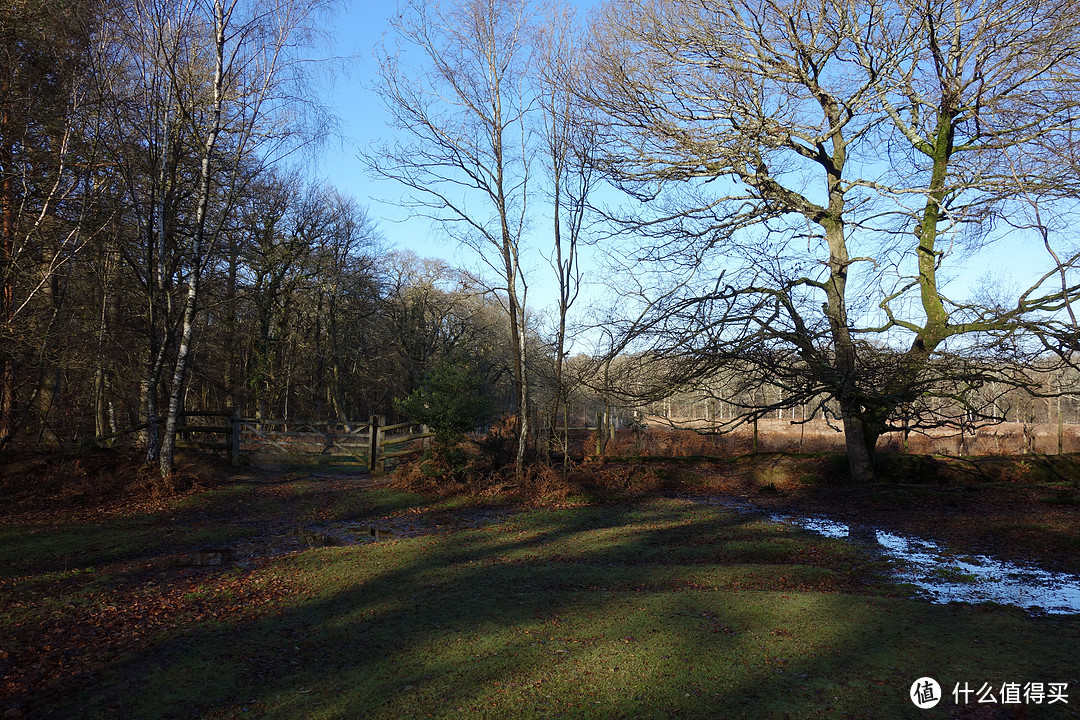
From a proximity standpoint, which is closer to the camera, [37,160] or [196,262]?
[37,160]

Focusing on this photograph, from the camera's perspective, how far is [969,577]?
24.0 feet

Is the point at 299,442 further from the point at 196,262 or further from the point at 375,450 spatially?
the point at 196,262

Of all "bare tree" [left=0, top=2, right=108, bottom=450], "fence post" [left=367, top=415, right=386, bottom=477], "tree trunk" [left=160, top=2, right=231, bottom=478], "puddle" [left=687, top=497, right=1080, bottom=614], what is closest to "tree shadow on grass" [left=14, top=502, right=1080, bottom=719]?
"puddle" [left=687, top=497, right=1080, bottom=614]

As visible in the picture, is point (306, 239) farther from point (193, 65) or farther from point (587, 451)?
point (587, 451)

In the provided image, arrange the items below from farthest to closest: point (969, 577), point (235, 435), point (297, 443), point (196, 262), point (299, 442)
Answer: point (299, 442), point (297, 443), point (235, 435), point (196, 262), point (969, 577)

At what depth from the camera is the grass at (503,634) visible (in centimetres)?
419

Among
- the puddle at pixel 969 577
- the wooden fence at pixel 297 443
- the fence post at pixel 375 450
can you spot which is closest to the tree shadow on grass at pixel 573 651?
the puddle at pixel 969 577

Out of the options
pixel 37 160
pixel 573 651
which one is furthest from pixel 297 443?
pixel 573 651

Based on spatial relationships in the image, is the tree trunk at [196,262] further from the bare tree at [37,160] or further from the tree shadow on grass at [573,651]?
the tree shadow on grass at [573,651]

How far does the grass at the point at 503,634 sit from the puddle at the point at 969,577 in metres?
0.46

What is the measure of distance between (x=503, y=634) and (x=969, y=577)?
5.64 meters

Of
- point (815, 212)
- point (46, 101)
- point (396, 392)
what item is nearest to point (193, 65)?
point (46, 101)

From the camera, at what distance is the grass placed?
165 inches

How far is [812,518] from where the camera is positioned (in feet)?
38.1
